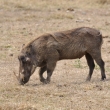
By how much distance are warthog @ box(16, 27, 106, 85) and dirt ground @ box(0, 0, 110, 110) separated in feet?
1.01

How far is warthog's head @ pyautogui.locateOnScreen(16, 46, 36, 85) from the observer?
1000 centimetres

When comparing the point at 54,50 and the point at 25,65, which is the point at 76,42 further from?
the point at 25,65

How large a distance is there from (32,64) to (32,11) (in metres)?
13.9

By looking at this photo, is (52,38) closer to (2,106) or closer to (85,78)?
(85,78)

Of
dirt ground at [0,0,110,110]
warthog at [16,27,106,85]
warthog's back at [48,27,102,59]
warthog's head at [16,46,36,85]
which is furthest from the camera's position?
warthog's back at [48,27,102,59]

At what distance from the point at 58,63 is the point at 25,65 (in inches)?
123

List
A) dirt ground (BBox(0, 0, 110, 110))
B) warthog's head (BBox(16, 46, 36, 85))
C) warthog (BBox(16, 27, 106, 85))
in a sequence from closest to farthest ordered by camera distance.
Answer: dirt ground (BBox(0, 0, 110, 110)), warthog's head (BBox(16, 46, 36, 85)), warthog (BBox(16, 27, 106, 85))

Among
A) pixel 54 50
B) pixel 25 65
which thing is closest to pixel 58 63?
pixel 54 50

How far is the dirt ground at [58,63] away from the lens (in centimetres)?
809

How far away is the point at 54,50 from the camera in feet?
33.5

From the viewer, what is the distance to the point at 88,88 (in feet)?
29.8

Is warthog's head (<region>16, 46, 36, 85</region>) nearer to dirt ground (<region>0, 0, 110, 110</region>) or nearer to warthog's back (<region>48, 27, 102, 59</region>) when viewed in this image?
dirt ground (<region>0, 0, 110, 110</region>)

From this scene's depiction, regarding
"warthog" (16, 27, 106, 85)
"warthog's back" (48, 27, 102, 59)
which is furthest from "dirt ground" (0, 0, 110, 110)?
"warthog's back" (48, 27, 102, 59)

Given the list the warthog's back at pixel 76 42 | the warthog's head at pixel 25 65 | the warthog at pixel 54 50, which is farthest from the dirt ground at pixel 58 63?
the warthog's back at pixel 76 42
